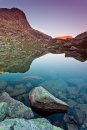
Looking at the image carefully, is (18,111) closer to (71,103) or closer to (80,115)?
(80,115)

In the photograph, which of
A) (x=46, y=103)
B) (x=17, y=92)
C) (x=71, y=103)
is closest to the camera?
(x=46, y=103)

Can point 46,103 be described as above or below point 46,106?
above

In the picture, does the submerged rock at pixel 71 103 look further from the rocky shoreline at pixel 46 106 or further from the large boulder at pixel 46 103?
the large boulder at pixel 46 103

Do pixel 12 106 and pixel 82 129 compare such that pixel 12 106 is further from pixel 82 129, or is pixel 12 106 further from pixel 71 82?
pixel 71 82

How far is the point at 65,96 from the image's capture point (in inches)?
534

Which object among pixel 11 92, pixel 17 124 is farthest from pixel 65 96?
pixel 17 124

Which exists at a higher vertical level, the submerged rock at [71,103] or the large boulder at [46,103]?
the large boulder at [46,103]

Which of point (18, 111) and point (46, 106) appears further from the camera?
point (46, 106)

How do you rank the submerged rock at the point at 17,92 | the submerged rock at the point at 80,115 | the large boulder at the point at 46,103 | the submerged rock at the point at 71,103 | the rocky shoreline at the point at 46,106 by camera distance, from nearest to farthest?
the rocky shoreline at the point at 46,106 < the submerged rock at the point at 80,115 < the large boulder at the point at 46,103 < the submerged rock at the point at 71,103 < the submerged rock at the point at 17,92

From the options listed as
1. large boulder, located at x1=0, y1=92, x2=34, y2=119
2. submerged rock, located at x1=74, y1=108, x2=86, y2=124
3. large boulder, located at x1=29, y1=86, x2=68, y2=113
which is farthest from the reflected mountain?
submerged rock, located at x1=74, y1=108, x2=86, y2=124

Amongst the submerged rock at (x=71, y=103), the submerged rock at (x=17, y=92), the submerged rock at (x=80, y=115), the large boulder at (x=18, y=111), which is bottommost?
the submerged rock at (x=80, y=115)

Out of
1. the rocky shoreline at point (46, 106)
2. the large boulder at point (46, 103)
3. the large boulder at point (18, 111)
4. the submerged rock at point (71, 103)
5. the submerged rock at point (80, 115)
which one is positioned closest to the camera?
the large boulder at point (18, 111)

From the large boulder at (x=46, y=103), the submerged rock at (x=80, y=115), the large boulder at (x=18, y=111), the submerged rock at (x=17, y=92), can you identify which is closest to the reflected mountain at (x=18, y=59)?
the submerged rock at (x=17, y=92)

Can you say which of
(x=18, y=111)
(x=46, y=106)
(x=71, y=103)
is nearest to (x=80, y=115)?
(x=71, y=103)
